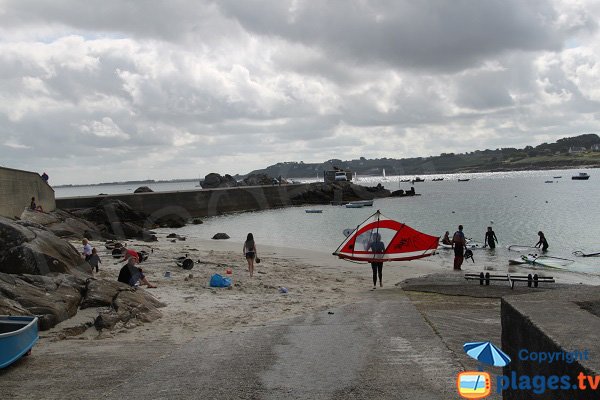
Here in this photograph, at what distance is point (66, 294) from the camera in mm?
11359

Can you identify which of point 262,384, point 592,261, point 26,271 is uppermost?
point 26,271

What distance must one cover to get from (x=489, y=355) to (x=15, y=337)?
6723mm

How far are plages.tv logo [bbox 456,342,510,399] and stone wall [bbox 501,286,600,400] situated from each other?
1.00 ft

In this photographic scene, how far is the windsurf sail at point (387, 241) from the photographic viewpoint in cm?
1900

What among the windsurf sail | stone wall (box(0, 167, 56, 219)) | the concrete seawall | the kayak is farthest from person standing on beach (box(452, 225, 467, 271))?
the concrete seawall

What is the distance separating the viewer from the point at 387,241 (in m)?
19.9

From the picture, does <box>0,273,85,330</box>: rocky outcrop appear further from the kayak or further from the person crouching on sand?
the kayak

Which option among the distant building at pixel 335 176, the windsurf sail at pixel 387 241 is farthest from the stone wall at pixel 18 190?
the distant building at pixel 335 176

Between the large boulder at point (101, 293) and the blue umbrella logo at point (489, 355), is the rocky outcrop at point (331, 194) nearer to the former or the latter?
the large boulder at point (101, 293)

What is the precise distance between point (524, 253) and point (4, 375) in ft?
99.1

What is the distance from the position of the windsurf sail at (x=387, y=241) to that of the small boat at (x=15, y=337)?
12.1 metres

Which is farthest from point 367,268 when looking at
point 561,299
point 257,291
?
point 561,299

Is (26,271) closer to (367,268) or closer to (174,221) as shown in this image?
(367,268)

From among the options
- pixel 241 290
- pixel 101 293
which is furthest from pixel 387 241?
pixel 101 293
